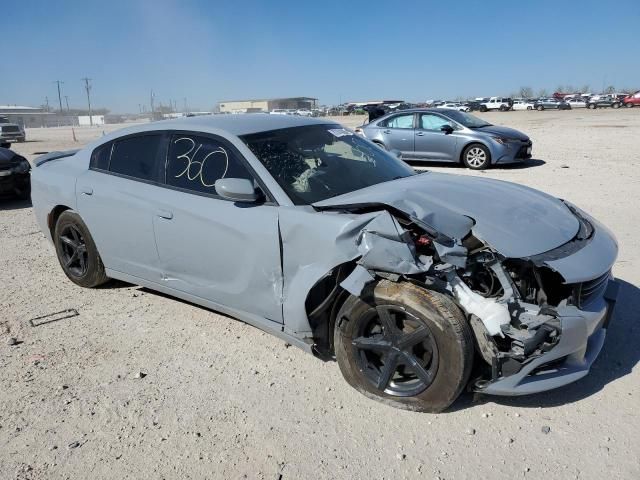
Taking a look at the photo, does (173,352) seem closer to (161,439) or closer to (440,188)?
(161,439)

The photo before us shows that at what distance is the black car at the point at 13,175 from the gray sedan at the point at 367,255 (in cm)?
608

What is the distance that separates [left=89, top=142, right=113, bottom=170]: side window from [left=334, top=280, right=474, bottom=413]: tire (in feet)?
8.93

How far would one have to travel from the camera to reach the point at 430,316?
271 cm

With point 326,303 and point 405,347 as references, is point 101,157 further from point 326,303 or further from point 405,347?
point 405,347

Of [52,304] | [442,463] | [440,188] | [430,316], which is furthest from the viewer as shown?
[52,304]

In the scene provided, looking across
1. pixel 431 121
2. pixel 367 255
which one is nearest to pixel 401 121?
pixel 431 121

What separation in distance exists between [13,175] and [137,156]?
6.36 m

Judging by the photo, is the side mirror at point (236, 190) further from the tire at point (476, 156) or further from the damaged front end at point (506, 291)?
the tire at point (476, 156)

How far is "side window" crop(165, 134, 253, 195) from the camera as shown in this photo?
11.8ft

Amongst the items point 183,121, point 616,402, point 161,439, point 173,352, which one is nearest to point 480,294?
point 616,402

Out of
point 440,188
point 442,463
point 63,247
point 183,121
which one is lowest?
point 442,463

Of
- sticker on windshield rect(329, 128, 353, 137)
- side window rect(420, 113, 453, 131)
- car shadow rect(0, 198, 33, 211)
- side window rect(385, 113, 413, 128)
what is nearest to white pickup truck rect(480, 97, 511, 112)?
side window rect(385, 113, 413, 128)

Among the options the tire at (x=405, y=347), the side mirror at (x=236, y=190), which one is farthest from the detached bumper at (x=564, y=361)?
the side mirror at (x=236, y=190)

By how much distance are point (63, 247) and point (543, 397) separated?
4334 millimetres
